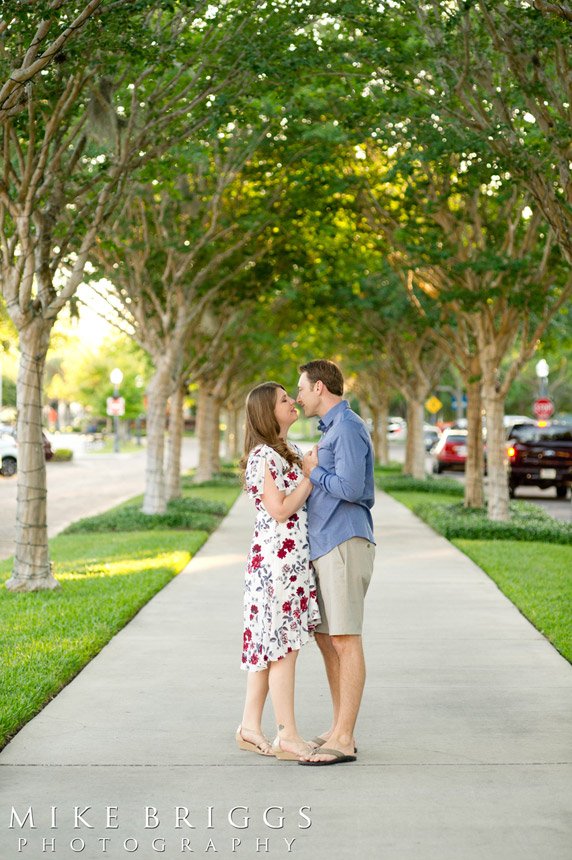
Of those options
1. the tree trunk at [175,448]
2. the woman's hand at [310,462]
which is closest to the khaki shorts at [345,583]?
the woman's hand at [310,462]

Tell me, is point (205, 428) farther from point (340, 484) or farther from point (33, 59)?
point (340, 484)

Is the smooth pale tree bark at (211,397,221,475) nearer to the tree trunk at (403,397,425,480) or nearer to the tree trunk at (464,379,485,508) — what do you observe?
the tree trunk at (403,397,425,480)

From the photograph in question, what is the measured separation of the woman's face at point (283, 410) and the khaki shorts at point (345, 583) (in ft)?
2.16

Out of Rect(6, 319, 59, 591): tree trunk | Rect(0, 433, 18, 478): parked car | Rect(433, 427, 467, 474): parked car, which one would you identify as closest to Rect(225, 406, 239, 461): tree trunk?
Rect(433, 427, 467, 474): parked car

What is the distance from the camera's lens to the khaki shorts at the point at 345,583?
6.05m

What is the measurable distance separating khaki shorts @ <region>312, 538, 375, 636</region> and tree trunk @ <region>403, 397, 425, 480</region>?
2837cm

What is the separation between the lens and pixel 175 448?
25047 millimetres

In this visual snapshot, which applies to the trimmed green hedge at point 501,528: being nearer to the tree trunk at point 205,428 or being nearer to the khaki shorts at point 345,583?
the khaki shorts at point 345,583

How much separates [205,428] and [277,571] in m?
26.8

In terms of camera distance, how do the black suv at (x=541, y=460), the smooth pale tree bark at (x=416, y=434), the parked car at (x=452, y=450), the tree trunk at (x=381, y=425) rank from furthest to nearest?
the tree trunk at (x=381, y=425) → the parked car at (x=452, y=450) → the smooth pale tree bark at (x=416, y=434) → the black suv at (x=541, y=460)

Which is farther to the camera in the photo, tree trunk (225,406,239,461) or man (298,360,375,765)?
tree trunk (225,406,239,461)

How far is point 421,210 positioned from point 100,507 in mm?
11157

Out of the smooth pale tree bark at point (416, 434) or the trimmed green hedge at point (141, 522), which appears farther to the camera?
the smooth pale tree bark at point (416, 434)

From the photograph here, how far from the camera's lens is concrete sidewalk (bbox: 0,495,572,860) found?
15.8 ft
